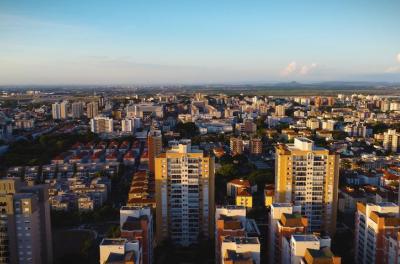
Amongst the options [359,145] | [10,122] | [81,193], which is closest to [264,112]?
[359,145]

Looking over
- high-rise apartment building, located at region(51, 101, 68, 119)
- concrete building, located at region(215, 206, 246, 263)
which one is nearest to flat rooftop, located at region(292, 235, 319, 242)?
concrete building, located at region(215, 206, 246, 263)

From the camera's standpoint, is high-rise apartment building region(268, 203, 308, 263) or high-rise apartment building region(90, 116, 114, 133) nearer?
high-rise apartment building region(268, 203, 308, 263)

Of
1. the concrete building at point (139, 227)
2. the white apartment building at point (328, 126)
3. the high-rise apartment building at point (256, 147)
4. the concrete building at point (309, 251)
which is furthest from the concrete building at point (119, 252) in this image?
the white apartment building at point (328, 126)

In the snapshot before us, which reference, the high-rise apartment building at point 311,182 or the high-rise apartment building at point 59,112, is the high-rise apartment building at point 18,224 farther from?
the high-rise apartment building at point 59,112

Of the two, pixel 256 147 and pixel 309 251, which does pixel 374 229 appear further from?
pixel 256 147

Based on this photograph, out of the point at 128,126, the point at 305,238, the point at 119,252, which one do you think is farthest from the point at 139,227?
the point at 128,126

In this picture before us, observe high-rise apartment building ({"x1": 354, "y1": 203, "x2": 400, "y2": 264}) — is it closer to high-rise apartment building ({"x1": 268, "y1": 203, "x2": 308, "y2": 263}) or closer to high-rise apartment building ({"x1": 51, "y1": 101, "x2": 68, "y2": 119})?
high-rise apartment building ({"x1": 268, "y1": 203, "x2": 308, "y2": 263})

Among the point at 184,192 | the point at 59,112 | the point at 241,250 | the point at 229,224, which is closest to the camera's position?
the point at 241,250
